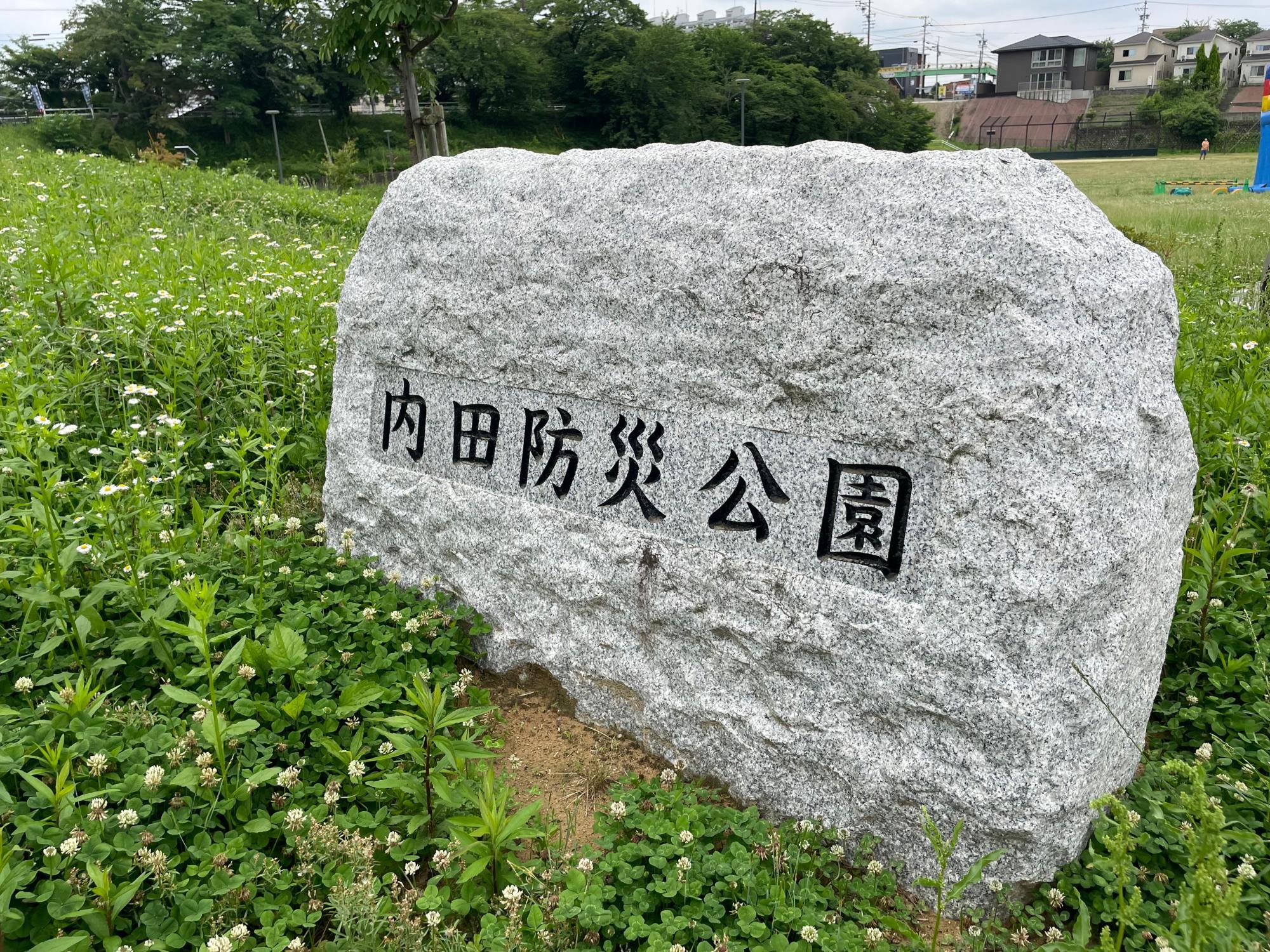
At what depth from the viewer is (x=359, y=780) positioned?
248 centimetres

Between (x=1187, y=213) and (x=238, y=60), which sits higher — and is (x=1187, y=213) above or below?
below

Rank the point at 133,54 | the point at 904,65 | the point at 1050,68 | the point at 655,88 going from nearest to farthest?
the point at 133,54 → the point at 655,88 → the point at 1050,68 → the point at 904,65

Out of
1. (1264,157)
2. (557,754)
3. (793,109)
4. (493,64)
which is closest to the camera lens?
(557,754)

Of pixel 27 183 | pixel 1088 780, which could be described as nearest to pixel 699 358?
pixel 1088 780

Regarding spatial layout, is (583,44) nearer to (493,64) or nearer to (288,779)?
(493,64)

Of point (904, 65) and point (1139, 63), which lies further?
point (904, 65)

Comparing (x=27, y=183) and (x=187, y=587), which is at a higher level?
(x=27, y=183)

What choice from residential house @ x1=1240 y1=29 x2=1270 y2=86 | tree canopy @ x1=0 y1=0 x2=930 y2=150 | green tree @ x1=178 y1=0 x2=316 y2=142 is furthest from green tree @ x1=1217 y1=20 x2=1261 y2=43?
green tree @ x1=178 y1=0 x2=316 y2=142

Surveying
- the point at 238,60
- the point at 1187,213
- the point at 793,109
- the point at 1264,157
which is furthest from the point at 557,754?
the point at 793,109

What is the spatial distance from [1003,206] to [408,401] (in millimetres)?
2241

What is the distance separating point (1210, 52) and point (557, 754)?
6626 centimetres

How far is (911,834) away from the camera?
233 cm

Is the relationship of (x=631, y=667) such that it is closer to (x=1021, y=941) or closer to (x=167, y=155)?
(x=1021, y=941)

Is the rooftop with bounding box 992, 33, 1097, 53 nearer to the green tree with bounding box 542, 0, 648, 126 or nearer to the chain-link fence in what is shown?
the chain-link fence
